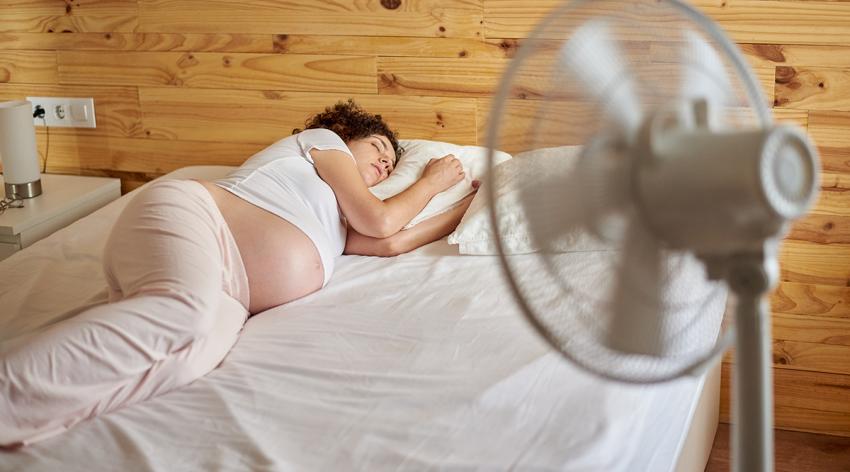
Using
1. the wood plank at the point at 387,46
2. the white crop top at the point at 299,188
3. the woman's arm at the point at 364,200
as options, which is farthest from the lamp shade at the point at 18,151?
the woman's arm at the point at 364,200

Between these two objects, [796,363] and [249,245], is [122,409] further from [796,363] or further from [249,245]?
[796,363]

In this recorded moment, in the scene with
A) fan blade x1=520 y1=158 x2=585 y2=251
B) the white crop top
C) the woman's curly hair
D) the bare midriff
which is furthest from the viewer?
the woman's curly hair

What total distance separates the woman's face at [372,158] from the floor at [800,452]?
1015mm

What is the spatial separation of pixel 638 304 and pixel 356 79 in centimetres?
188

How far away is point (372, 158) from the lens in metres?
2.29

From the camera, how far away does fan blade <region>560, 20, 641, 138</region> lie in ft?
2.71

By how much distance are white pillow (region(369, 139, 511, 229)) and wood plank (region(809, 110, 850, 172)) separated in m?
0.77

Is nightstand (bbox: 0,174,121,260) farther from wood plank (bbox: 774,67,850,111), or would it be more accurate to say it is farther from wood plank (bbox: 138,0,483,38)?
wood plank (bbox: 774,67,850,111)

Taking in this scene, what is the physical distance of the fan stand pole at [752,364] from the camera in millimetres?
762

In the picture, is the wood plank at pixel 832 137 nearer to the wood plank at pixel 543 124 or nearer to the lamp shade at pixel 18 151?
the wood plank at pixel 543 124

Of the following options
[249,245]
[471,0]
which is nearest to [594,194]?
[249,245]

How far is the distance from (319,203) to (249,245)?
0.75 ft

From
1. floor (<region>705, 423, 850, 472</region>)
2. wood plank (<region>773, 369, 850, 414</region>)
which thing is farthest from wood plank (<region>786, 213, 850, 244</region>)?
floor (<region>705, 423, 850, 472</region>)

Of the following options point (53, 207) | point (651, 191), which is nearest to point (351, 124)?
point (53, 207)
